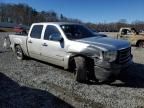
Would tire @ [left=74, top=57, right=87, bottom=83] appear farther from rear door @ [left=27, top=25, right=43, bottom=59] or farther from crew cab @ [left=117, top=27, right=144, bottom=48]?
crew cab @ [left=117, top=27, right=144, bottom=48]

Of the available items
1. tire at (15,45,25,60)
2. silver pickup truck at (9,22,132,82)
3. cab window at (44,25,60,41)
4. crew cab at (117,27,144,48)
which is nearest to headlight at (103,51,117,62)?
silver pickup truck at (9,22,132,82)

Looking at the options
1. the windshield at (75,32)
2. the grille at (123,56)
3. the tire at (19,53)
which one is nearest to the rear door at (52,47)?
the windshield at (75,32)

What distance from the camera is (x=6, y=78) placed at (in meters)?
7.47

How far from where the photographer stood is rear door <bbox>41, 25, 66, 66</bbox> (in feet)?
25.7

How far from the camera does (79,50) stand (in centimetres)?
706

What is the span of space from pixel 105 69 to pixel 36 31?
12.9ft

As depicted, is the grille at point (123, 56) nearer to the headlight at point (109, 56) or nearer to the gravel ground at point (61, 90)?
the headlight at point (109, 56)

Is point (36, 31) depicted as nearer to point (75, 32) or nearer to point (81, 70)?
point (75, 32)

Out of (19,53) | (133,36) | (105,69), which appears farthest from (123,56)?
(133,36)

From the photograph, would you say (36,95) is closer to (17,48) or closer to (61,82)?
(61,82)

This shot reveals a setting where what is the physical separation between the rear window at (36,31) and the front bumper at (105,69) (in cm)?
323

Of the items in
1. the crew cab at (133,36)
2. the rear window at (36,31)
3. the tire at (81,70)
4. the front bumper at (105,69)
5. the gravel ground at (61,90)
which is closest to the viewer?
the gravel ground at (61,90)

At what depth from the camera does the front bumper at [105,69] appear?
645cm

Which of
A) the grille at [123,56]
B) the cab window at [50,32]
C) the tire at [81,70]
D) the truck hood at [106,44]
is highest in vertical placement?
the cab window at [50,32]
